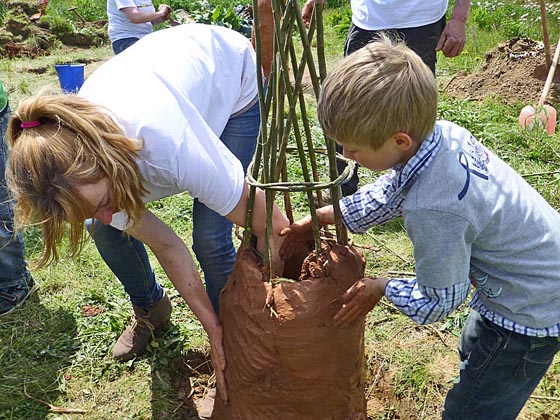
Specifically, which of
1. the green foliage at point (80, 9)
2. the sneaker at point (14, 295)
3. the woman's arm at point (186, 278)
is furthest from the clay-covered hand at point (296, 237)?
the green foliage at point (80, 9)

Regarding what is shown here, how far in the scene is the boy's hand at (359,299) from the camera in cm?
170

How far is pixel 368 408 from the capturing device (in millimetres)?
2408

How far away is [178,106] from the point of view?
69.5 inches

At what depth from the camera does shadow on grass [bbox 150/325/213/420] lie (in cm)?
245

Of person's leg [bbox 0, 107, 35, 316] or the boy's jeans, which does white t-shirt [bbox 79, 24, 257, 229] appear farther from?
person's leg [bbox 0, 107, 35, 316]

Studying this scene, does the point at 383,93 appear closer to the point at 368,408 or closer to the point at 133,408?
the point at 368,408

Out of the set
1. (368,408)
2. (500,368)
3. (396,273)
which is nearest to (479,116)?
(396,273)

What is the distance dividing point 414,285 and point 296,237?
550 millimetres

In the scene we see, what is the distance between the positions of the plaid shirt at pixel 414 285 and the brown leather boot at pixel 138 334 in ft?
4.00

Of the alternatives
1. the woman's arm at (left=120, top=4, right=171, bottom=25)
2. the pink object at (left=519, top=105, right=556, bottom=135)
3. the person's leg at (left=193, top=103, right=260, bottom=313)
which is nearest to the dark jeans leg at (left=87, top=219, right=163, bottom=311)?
the person's leg at (left=193, top=103, right=260, bottom=313)

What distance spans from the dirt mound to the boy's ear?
4.53m

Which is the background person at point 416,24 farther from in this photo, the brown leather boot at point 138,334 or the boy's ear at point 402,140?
the boy's ear at point 402,140

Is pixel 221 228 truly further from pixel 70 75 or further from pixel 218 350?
pixel 70 75

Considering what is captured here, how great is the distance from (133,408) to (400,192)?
152cm
